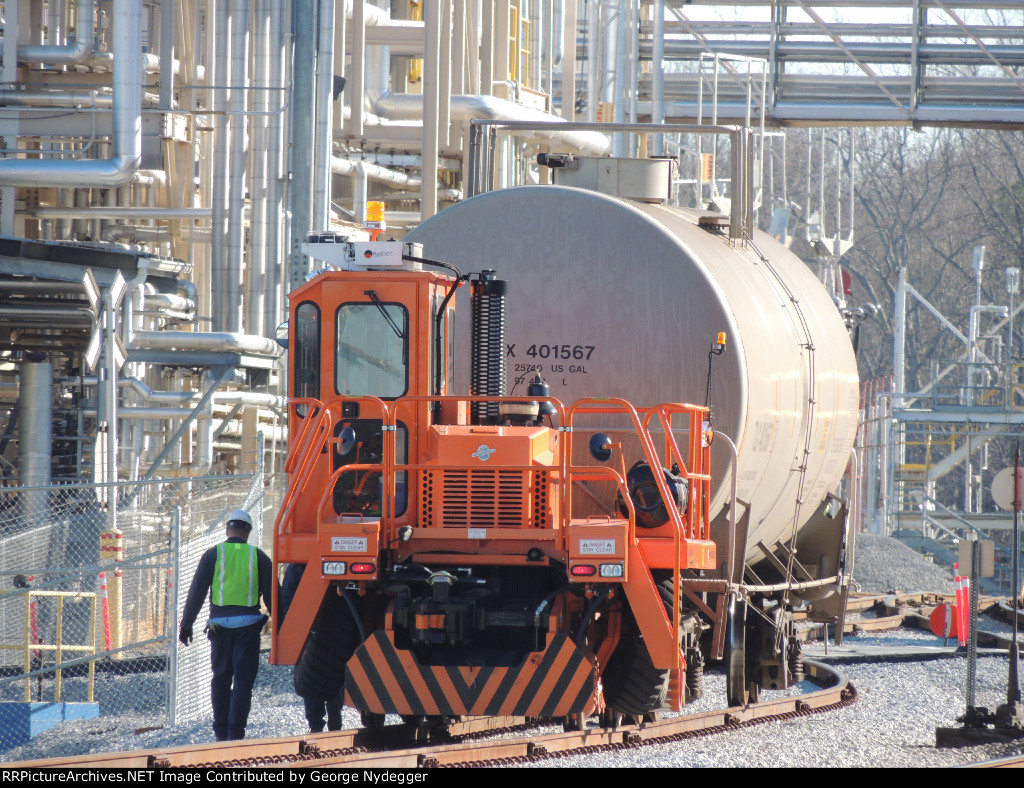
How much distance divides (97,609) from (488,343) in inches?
233

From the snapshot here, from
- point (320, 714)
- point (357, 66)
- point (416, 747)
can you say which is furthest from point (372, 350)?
point (357, 66)

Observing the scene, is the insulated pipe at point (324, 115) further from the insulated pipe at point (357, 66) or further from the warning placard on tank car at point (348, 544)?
the warning placard on tank car at point (348, 544)

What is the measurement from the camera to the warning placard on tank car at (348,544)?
27.0 ft

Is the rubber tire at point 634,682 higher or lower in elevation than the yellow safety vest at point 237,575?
lower

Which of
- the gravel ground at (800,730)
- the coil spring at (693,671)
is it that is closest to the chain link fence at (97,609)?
the gravel ground at (800,730)

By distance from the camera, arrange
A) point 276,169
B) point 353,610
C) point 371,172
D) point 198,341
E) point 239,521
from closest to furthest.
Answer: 1. point 353,610
2. point 239,521
3. point 198,341
4. point 276,169
5. point 371,172

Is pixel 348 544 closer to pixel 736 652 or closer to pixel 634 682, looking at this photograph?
pixel 634 682

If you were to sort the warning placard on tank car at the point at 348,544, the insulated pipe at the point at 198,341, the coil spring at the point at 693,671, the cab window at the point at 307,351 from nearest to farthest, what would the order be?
the warning placard on tank car at the point at 348,544
the cab window at the point at 307,351
the coil spring at the point at 693,671
the insulated pipe at the point at 198,341

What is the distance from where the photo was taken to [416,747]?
31.0 ft

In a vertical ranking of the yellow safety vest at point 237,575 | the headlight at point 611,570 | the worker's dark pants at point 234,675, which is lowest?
the worker's dark pants at point 234,675

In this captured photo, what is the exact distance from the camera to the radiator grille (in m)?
8.41

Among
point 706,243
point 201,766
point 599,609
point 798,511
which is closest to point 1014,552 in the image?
point 798,511

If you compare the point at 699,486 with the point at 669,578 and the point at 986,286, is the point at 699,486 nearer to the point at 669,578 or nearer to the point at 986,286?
the point at 669,578

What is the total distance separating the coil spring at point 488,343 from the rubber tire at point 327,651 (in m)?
1.59
